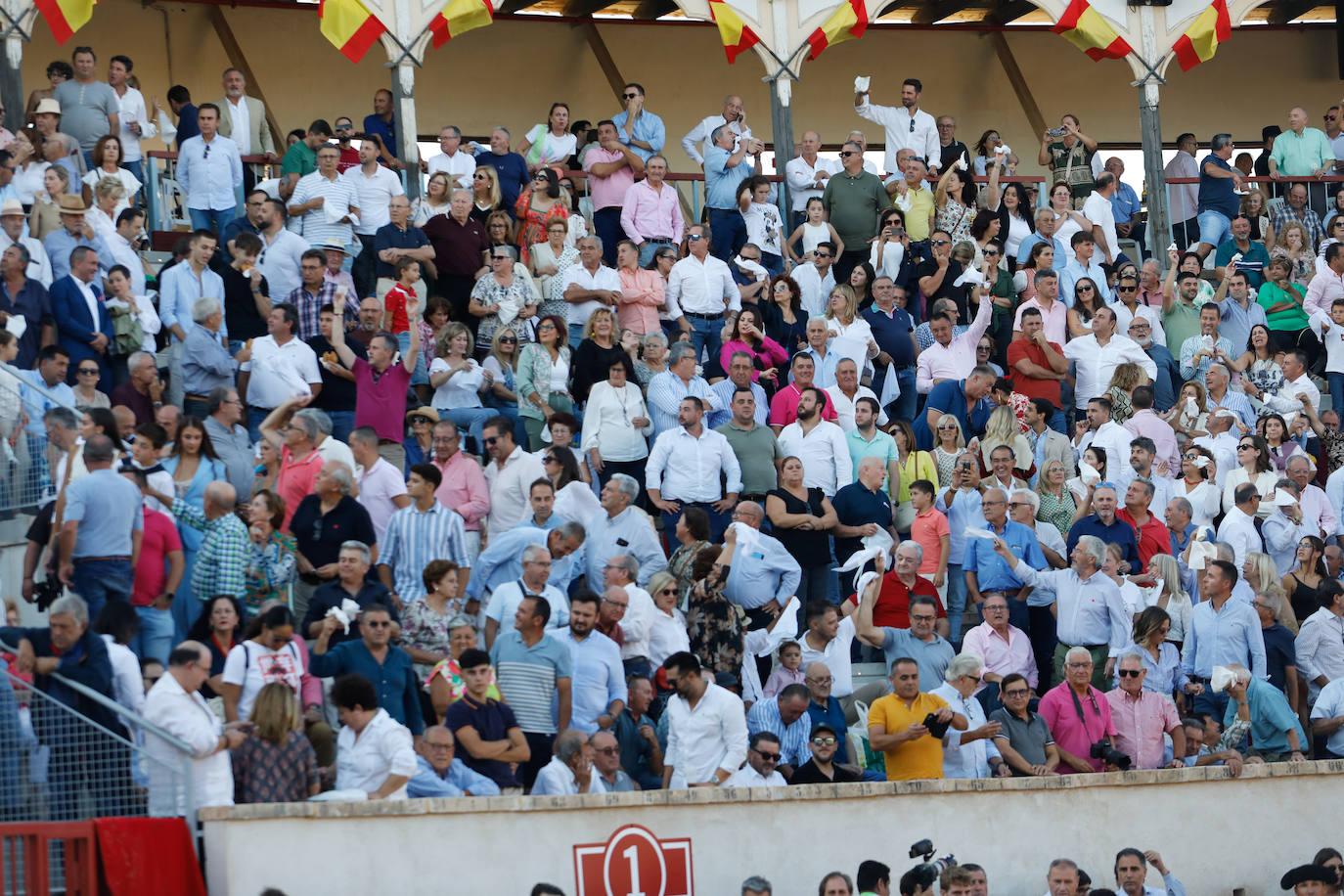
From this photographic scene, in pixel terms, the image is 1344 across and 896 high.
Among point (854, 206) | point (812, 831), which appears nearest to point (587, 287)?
point (854, 206)

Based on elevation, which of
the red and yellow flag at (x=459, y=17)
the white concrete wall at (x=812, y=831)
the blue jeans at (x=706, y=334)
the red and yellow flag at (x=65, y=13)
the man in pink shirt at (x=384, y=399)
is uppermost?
the red and yellow flag at (x=459, y=17)

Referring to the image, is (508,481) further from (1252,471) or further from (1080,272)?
(1080,272)

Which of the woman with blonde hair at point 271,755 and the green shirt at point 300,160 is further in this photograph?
the green shirt at point 300,160

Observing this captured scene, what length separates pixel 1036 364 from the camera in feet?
54.7

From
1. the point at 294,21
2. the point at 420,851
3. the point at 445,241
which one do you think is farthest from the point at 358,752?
the point at 294,21

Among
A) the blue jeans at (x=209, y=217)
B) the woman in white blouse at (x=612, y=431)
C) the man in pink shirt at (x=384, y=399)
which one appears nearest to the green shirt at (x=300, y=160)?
the blue jeans at (x=209, y=217)

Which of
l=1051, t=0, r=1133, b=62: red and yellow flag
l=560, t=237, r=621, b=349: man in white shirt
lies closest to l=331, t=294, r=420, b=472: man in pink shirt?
l=560, t=237, r=621, b=349: man in white shirt

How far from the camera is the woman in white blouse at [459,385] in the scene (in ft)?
48.3

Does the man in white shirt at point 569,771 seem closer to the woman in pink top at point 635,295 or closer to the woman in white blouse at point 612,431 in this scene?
the woman in white blouse at point 612,431

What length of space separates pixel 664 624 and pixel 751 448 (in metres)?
2.44

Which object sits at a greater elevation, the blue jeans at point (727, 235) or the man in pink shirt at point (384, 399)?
the blue jeans at point (727, 235)

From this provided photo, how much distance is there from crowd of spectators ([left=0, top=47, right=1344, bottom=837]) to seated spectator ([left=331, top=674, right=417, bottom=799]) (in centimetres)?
2

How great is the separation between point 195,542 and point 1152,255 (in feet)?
36.7

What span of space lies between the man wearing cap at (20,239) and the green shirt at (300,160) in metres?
3.14
